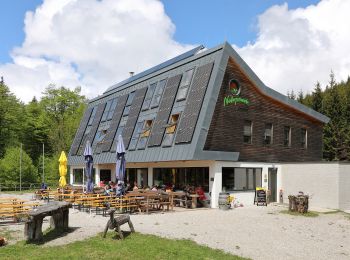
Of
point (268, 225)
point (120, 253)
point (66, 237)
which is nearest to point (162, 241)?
point (120, 253)

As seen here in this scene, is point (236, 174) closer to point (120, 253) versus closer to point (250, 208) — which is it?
point (250, 208)

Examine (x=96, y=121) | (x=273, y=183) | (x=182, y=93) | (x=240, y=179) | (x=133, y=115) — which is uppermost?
(x=182, y=93)

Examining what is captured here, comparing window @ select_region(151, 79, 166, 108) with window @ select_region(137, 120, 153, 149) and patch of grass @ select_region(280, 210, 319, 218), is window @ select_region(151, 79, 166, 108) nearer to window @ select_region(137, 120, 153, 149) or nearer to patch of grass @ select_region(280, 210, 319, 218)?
window @ select_region(137, 120, 153, 149)

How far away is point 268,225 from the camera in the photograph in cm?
1570

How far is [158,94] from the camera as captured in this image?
27.0m

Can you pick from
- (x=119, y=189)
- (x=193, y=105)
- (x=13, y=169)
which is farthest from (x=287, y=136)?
(x=13, y=169)

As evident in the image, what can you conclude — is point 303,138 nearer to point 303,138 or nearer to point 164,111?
point 303,138

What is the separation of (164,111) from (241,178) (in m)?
6.28

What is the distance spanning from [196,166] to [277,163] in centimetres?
601

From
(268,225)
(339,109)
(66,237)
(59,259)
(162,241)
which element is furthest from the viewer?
(339,109)

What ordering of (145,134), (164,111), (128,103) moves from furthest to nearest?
(128,103), (145,134), (164,111)

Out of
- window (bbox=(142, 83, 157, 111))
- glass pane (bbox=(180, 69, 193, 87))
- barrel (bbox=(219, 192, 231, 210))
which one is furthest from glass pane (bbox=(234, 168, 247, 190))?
window (bbox=(142, 83, 157, 111))

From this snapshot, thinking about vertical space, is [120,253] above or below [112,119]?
below

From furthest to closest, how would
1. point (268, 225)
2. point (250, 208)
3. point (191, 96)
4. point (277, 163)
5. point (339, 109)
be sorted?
point (339, 109), point (277, 163), point (191, 96), point (250, 208), point (268, 225)
